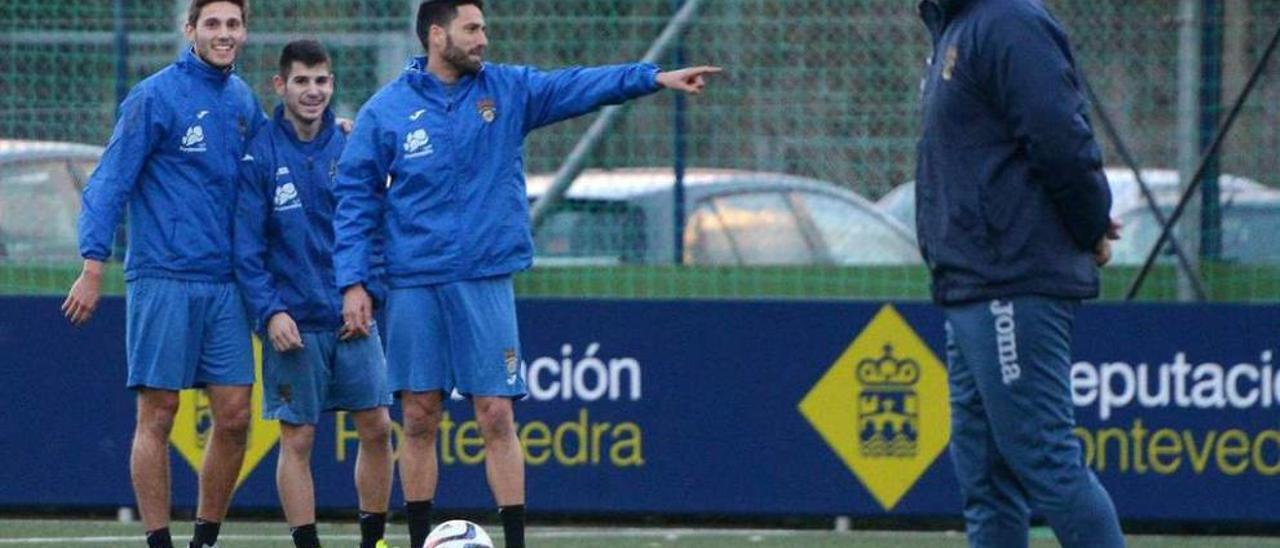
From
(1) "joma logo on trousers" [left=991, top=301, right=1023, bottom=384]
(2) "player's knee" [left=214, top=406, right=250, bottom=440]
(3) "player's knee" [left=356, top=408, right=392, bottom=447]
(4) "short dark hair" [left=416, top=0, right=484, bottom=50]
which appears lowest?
(3) "player's knee" [left=356, top=408, right=392, bottom=447]

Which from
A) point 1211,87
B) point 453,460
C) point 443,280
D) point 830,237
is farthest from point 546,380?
point 1211,87

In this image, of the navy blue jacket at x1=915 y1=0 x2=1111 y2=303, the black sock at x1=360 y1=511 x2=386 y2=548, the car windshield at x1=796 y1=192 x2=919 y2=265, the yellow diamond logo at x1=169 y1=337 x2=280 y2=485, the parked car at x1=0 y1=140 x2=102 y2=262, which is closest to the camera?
the navy blue jacket at x1=915 y1=0 x2=1111 y2=303

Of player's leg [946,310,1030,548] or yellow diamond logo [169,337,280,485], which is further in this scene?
yellow diamond logo [169,337,280,485]

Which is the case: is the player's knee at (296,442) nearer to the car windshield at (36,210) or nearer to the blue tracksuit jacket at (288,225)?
the blue tracksuit jacket at (288,225)

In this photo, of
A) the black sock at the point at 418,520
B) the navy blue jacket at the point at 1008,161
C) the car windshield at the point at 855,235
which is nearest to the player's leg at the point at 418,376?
the black sock at the point at 418,520

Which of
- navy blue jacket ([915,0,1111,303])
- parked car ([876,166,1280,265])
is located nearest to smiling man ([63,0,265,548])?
navy blue jacket ([915,0,1111,303])

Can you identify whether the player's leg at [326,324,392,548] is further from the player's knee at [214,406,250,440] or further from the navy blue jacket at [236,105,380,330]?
the player's knee at [214,406,250,440]

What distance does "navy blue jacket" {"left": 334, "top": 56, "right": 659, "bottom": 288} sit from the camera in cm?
810

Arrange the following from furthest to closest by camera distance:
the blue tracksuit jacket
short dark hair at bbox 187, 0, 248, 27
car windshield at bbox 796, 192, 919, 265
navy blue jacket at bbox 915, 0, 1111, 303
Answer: car windshield at bbox 796, 192, 919, 265
the blue tracksuit jacket
short dark hair at bbox 187, 0, 248, 27
navy blue jacket at bbox 915, 0, 1111, 303

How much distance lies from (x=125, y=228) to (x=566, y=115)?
10.5ft

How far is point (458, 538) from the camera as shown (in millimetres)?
7617

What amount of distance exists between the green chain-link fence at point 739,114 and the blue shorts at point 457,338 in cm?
237

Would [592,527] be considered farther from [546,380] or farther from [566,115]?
[566,115]

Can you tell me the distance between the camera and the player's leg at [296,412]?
333 inches
